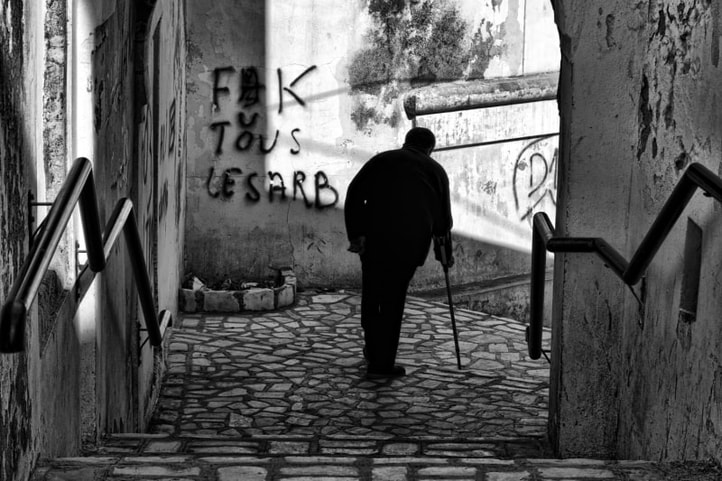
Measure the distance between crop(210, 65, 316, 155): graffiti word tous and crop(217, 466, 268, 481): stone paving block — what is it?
675cm

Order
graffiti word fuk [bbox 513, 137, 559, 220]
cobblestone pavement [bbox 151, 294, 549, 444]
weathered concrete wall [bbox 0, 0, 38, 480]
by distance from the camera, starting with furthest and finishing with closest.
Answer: graffiti word fuk [bbox 513, 137, 559, 220], cobblestone pavement [bbox 151, 294, 549, 444], weathered concrete wall [bbox 0, 0, 38, 480]

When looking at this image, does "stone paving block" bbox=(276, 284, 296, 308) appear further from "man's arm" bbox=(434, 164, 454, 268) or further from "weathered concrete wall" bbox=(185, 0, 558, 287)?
"man's arm" bbox=(434, 164, 454, 268)

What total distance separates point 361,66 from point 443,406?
435cm

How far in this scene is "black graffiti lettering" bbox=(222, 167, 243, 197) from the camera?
11.2 meters

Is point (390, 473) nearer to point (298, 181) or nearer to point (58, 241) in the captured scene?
point (58, 241)

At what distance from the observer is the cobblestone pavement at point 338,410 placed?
466 centimetres

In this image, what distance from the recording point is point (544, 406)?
7.88 m

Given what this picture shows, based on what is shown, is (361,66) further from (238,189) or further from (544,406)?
(544,406)

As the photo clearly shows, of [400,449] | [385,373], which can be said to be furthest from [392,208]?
[400,449]

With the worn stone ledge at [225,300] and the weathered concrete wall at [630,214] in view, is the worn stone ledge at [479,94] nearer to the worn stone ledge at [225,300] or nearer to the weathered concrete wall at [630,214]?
the worn stone ledge at [225,300]

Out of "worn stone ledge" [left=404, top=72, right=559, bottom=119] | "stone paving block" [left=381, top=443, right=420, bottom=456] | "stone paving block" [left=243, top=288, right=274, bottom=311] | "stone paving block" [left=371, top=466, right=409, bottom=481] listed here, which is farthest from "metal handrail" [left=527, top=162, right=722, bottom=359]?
"worn stone ledge" [left=404, top=72, right=559, bottom=119]

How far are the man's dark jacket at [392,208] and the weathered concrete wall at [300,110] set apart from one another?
3087 mm

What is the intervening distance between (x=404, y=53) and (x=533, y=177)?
1956 millimetres

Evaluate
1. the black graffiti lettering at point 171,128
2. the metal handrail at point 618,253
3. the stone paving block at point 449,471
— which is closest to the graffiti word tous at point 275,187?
the black graffiti lettering at point 171,128
